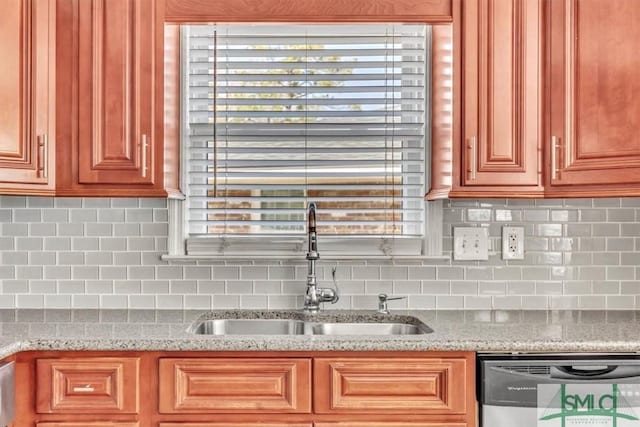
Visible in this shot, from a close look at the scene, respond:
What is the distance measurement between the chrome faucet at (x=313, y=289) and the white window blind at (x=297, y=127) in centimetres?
17

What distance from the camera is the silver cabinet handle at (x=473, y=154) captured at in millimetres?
2004

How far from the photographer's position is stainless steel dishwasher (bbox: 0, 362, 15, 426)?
163 centimetres

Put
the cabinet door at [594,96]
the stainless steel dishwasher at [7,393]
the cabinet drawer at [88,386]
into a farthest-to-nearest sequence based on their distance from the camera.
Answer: the cabinet door at [594,96]
the cabinet drawer at [88,386]
the stainless steel dishwasher at [7,393]

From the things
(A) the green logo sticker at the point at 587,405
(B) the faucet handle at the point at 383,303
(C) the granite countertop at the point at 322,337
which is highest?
(B) the faucet handle at the point at 383,303

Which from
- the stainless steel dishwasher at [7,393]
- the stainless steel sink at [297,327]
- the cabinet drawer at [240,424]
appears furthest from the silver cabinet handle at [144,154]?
the cabinet drawer at [240,424]

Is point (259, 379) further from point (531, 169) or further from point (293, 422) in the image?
point (531, 169)

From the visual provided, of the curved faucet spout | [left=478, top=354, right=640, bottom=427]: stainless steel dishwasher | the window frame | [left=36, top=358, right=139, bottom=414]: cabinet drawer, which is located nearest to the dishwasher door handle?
[left=478, top=354, right=640, bottom=427]: stainless steel dishwasher

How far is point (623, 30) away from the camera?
1910mm

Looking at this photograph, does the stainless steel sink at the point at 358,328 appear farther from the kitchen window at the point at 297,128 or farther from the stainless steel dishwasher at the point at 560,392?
the stainless steel dishwasher at the point at 560,392

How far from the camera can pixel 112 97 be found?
2010 mm

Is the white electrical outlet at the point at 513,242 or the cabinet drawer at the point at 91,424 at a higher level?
the white electrical outlet at the point at 513,242

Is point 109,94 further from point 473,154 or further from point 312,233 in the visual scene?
point 473,154

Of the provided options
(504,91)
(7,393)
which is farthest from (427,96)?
(7,393)

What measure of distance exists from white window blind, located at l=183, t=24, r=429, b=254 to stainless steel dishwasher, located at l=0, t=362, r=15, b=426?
2.98 ft
